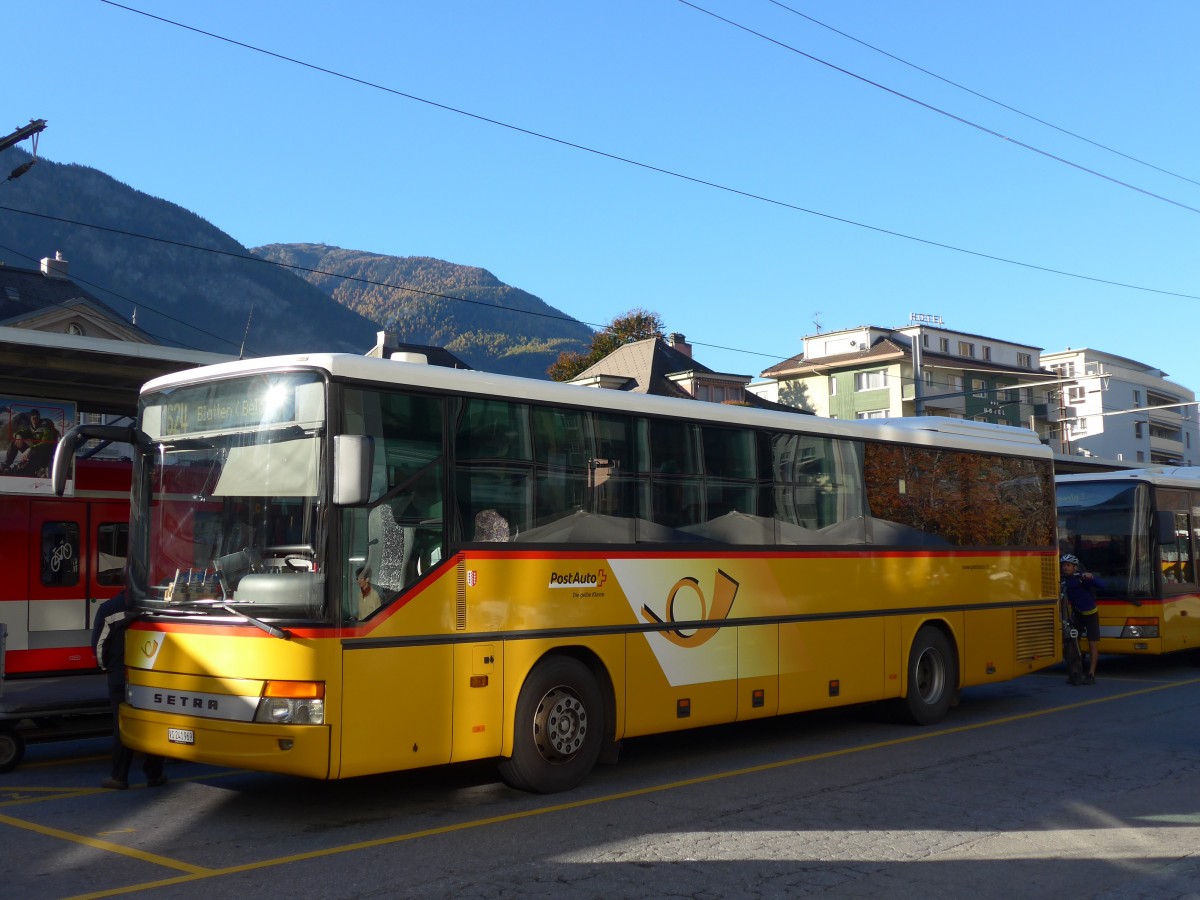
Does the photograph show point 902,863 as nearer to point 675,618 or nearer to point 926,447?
point 675,618

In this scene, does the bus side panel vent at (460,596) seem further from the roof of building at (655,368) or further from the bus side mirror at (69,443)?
the roof of building at (655,368)

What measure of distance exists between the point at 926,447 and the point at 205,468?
8.62m

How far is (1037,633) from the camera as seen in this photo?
15758 millimetres

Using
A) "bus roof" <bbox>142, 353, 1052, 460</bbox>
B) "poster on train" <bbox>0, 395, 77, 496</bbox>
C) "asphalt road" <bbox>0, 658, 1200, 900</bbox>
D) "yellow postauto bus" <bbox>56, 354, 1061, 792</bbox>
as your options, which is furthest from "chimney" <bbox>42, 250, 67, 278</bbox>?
"yellow postauto bus" <bbox>56, 354, 1061, 792</bbox>

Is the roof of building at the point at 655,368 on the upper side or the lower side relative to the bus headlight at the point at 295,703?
upper

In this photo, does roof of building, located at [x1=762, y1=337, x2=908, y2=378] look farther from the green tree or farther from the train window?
the train window

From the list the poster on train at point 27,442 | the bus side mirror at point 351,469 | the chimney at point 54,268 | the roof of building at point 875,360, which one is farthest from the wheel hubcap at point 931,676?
the roof of building at point 875,360

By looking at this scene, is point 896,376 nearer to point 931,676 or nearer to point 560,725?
point 931,676

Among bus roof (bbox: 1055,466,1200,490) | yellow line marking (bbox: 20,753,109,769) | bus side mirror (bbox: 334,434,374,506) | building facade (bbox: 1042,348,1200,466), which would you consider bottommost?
yellow line marking (bbox: 20,753,109,769)

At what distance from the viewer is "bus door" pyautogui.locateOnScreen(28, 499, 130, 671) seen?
1553 centimetres

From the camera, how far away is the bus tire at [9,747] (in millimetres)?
10844

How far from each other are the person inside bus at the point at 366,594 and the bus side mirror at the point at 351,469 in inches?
23.8

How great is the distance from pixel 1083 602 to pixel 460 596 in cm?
1224

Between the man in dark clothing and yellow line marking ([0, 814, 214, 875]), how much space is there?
1028 mm
